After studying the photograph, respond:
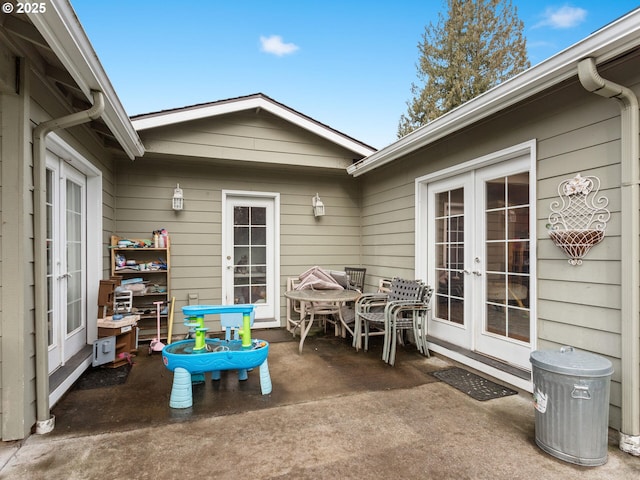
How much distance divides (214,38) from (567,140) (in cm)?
678

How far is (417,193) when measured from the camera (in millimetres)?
4277

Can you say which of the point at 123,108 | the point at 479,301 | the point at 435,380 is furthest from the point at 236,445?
the point at 123,108

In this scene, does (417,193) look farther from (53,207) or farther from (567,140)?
(53,207)

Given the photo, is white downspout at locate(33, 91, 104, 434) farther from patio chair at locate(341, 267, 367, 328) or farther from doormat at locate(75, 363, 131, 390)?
patio chair at locate(341, 267, 367, 328)

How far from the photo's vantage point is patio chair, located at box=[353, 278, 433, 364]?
3.59 m

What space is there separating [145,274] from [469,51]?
11.0 meters

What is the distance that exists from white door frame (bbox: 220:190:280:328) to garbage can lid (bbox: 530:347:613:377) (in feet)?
12.2

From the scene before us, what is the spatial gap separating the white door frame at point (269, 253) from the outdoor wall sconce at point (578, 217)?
3576mm

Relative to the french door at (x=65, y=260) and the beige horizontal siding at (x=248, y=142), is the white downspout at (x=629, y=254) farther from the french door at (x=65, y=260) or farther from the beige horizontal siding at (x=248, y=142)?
the french door at (x=65, y=260)

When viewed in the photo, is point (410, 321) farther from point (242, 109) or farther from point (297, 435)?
point (242, 109)

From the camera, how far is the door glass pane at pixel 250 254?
512 cm

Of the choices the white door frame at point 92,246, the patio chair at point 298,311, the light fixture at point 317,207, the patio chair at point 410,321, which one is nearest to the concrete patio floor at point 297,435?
the patio chair at point 410,321

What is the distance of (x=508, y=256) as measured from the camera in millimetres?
3158

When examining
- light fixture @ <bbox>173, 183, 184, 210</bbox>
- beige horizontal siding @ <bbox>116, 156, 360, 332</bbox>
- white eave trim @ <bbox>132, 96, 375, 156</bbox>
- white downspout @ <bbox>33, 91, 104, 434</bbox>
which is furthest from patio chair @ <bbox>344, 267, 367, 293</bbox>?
white downspout @ <bbox>33, 91, 104, 434</bbox>
